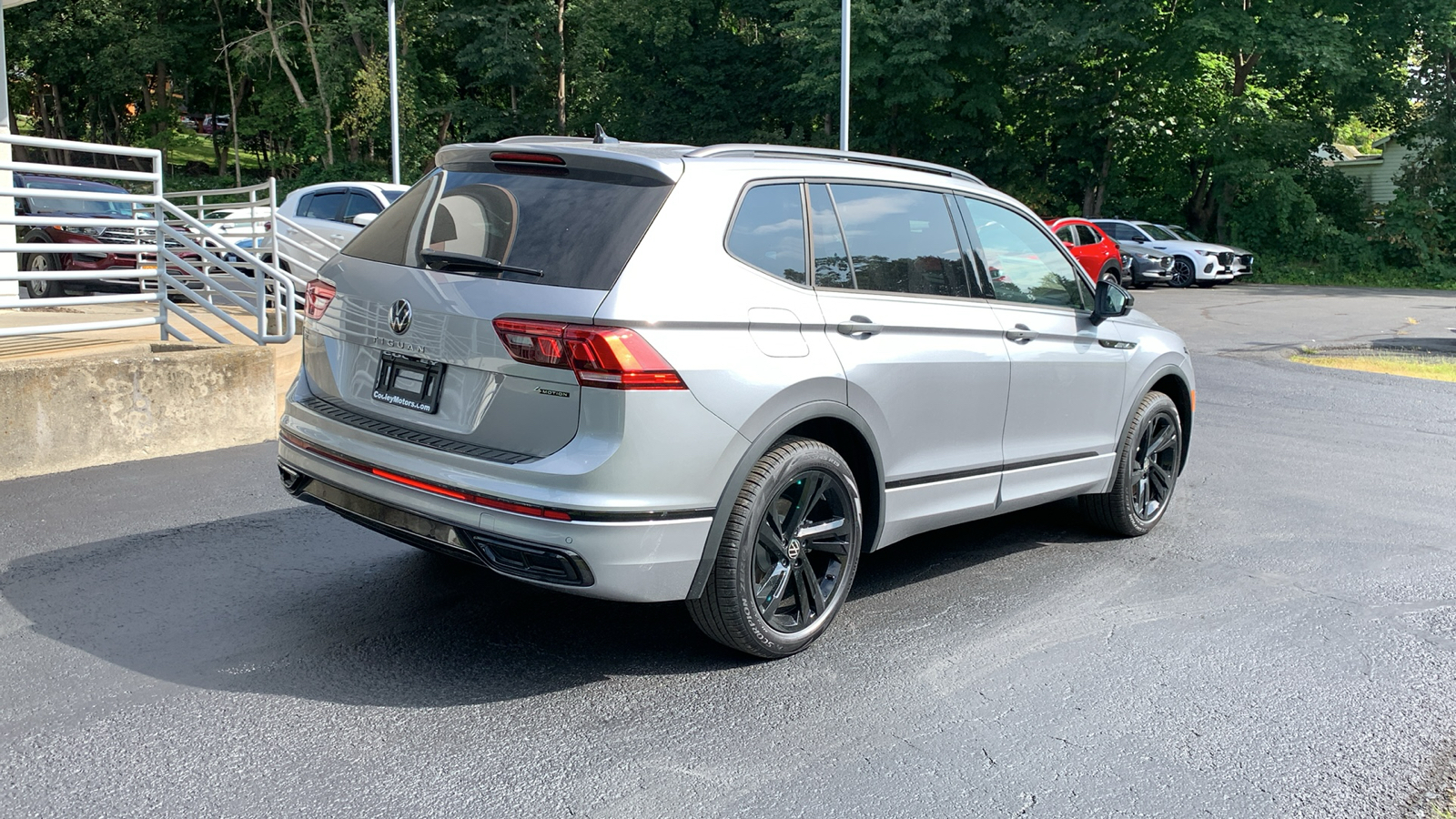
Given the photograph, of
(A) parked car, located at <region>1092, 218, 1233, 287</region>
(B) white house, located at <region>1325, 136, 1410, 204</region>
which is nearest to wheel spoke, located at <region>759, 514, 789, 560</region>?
(A) parked car, located at <region>1092, 218, 1233, 287</region>

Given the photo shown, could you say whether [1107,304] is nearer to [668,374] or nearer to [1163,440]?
[1163,440]

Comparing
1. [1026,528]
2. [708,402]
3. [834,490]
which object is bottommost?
[1026,528]

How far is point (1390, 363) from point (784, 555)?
13025 millimetres

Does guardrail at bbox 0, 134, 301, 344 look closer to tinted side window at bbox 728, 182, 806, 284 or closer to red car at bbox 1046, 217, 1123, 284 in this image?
tinted side window at bbox 728, 182, 806, 284

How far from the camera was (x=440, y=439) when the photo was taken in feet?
13.6

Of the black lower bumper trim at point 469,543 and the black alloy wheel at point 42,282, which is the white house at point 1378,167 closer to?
the black alloy wheel at point 42,282

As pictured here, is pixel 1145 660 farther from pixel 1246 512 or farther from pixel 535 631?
pixel 1246 512

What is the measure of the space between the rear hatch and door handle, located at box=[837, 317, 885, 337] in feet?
2.86

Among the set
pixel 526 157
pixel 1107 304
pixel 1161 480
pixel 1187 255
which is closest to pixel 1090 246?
pixel 1187 255

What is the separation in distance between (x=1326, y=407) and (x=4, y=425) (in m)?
10.4

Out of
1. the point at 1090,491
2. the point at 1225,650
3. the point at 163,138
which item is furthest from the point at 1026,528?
the point at 163,138

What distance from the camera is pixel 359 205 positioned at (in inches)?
673

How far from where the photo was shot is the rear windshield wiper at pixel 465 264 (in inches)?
161

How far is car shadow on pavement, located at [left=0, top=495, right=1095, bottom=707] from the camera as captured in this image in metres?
4.21
